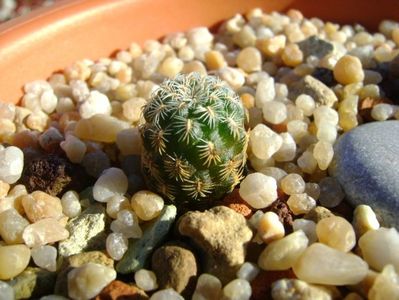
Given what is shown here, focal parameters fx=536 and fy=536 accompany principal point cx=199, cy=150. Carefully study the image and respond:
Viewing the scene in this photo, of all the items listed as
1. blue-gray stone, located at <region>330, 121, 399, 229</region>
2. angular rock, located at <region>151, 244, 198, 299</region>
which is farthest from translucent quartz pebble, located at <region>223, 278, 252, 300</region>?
blue-gray stone, located at <region>330, 121, 399, 229</region>

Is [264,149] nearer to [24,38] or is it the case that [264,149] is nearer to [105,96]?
[105,96]

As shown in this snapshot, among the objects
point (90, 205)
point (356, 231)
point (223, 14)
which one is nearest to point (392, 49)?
point (223, 14)

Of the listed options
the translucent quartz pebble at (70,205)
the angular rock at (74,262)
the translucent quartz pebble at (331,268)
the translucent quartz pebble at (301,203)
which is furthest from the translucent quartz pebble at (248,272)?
the translucent quartz pebble at (70,205)

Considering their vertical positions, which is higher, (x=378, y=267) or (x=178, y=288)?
(x=178, y=288)

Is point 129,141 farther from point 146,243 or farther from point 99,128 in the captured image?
point 146,243

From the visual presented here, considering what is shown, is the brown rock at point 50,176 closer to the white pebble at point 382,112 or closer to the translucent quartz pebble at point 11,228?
the translucent quartz pebble at point 11,228

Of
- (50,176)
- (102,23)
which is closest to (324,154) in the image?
(50,176)

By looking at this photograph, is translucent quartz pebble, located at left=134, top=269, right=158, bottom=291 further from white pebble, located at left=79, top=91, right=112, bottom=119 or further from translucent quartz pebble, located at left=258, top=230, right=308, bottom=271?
white pebble, located at left=79, top=91, right=112, bottom=119
